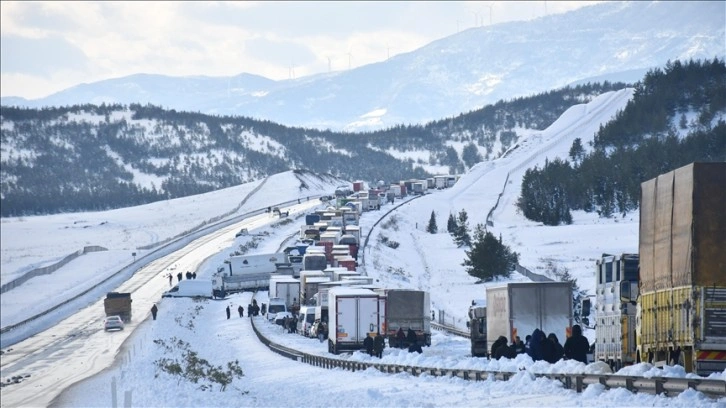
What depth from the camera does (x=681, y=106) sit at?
196m

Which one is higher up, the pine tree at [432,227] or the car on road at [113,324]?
the pine tree at [432,227]

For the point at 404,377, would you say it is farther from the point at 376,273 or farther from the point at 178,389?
the point at 376,273

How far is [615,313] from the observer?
3183 centimetres

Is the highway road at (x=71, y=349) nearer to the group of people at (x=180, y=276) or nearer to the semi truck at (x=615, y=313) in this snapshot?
the group of people at (x=180, y=276)

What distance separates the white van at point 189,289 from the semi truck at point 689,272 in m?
67.5

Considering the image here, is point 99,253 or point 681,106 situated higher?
point 681,106

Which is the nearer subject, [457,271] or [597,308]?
[597,308]

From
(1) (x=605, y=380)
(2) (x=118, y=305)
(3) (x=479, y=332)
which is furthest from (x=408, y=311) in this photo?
(2) (x=118, y=305)

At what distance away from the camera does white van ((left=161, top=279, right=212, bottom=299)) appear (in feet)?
306

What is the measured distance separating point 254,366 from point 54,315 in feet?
115

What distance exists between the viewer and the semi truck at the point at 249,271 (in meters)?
101

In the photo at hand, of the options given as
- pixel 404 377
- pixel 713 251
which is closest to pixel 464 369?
pixel 404 377

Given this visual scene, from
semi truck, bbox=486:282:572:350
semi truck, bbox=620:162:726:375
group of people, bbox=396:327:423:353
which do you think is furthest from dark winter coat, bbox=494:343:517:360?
semi truck, bbox=620:162:726:375

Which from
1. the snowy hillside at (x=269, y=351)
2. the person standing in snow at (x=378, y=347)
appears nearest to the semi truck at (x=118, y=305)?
the snowy hillside at (x=269, y=351)
